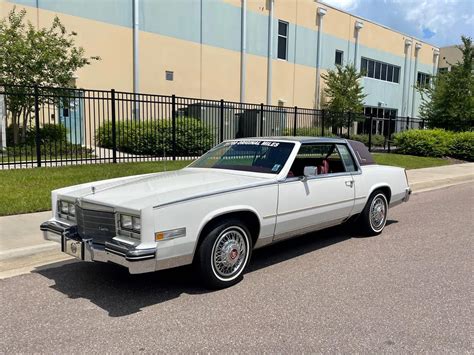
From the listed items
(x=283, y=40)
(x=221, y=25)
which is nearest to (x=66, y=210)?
(x=221, y=25)

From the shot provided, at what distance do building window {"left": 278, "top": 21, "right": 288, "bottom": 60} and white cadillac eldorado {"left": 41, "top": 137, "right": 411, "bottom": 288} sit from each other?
2282cm

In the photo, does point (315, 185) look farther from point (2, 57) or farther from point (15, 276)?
point (2, 57)

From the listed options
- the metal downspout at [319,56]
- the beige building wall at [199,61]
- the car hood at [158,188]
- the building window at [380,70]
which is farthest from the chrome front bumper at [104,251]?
the building window at [380,70]

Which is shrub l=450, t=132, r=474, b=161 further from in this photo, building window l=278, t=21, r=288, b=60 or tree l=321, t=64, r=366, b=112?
building window l=278, t=21, r=288, b=60

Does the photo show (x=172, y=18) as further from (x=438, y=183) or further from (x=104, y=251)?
(x=104, y=251)

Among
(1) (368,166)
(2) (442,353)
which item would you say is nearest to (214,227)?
(2) (442,353)

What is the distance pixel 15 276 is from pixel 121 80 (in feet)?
54.8

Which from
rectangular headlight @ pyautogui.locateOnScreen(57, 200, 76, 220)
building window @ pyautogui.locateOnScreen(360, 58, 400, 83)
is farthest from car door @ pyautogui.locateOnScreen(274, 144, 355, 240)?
building window @ pyautogui.locateOnScreen(360, 58, 400, 83)

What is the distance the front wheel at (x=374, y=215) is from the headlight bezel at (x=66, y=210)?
161 inches

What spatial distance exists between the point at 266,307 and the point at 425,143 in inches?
789

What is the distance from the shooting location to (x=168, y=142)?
625 inches

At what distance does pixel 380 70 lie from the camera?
36219mm

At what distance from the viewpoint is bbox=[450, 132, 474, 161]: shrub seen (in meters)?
21.8

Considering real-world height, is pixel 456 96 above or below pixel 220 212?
above
